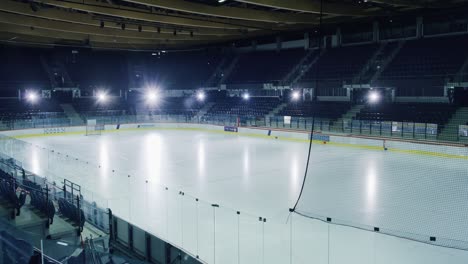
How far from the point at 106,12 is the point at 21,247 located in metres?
16.3

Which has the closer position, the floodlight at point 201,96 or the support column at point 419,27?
the support column at point 419,27

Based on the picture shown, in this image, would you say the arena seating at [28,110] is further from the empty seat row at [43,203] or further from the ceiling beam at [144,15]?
the empty seat row at [43,203]

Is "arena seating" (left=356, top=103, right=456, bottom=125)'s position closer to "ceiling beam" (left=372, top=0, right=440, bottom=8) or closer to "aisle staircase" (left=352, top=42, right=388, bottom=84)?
"aisle staircase" (left=352, top=42, right=388, bottom=84)

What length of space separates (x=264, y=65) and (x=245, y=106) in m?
4.13

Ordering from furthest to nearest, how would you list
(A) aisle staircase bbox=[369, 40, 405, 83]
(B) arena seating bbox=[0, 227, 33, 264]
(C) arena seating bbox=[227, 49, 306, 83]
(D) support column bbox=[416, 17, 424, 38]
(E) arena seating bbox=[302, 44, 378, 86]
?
(C) arena seating bbox=[227, 49, 306, 83] → (E) arena seating bbox=[302, 44, 378, 86] → (D) support column bbox=[416, 17, 424, 38] → (A) aisle staircase bbox=[369, 40, 405, 83] → (B) arena seating bbox=[0, 227, 33, 264]

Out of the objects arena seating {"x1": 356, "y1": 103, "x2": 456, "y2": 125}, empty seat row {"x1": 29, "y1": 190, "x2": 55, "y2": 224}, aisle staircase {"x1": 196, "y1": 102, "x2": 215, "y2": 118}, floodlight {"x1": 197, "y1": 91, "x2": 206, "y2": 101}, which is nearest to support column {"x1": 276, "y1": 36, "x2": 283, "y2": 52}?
aisle staircase {"x1": 196, "y1": 102, "x2": 215, "y2": 118}

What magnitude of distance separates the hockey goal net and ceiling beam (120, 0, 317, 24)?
1381 cm

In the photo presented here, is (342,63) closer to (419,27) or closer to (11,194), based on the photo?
(419,27)

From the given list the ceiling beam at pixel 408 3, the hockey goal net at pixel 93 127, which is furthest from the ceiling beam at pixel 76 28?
the ceiling beam at pixel 408 3

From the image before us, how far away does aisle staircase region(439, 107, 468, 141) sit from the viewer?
1767 cm

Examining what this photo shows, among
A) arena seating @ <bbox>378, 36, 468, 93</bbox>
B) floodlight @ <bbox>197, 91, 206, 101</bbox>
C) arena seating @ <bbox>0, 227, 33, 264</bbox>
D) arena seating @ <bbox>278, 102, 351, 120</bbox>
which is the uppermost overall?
arena seating @ <bbox>378, 36, 468, 93</bbox>

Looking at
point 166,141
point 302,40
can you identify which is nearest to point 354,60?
point 302,40

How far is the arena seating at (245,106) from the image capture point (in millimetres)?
30739

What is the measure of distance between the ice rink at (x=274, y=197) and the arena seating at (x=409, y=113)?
9.49ft
